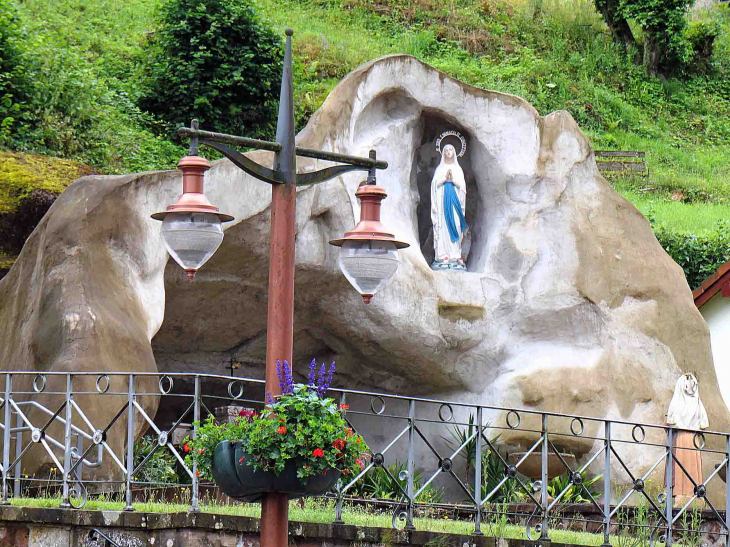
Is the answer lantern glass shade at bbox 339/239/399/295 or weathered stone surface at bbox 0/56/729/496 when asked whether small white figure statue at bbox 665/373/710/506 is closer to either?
weathered stone surface at bbox 0/56/729/496

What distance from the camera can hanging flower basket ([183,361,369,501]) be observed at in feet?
22.4

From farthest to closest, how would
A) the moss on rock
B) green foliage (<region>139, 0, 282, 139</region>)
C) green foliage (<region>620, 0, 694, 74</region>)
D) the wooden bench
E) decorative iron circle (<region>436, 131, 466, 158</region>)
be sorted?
green foliage (<region>620, 0, 694, 74</region>) → the wooden bench → green foliage (<region>139, 0, 282, 139</region>) → decorative iron circle (<region>436, 131, 466, 158</region>) → the moss on rock

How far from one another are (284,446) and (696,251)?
47.8 feet

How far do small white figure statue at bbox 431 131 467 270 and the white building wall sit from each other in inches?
222

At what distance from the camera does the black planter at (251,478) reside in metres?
6.88

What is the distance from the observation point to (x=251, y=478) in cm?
689

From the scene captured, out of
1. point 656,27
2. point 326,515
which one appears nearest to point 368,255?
point 326,515

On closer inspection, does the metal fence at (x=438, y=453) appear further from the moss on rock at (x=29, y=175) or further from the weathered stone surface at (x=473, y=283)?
the moss on rock at (x=29, y=175)

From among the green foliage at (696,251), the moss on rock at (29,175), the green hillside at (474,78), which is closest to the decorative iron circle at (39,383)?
the moss on rock at (29,175)

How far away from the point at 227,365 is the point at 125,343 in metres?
3.67

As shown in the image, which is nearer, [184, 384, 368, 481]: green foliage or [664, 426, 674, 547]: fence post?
[184, 384, 368, 481]: green foliage

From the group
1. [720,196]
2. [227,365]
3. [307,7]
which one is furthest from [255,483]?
[307,7]

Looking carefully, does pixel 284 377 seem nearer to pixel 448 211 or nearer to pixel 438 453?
pixel 438 453

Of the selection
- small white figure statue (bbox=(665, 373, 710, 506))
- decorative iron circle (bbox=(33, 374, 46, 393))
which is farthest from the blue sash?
decorative iron circle (bbox=(33, 374, 46, 393))
